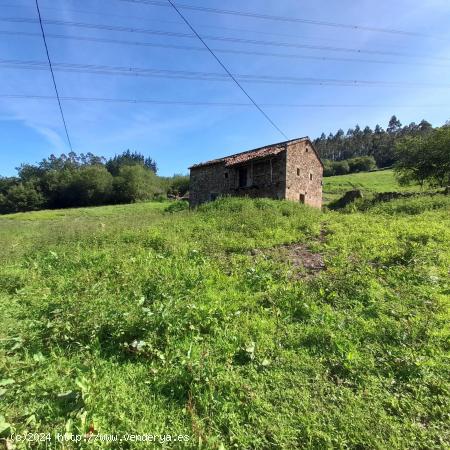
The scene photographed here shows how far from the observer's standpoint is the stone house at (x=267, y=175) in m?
20.8

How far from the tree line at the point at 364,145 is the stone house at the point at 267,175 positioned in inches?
2096

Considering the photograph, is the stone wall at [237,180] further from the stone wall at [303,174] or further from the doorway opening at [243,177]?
the stone wall at [303,174]

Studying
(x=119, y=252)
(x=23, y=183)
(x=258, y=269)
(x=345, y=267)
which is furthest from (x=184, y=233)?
(x=23, y=183)

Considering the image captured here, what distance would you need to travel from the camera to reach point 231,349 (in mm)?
4215

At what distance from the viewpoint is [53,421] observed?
9.88 feet

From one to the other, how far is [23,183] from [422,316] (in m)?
77.8

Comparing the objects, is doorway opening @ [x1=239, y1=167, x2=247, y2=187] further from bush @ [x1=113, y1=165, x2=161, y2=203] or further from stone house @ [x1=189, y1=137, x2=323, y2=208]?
bush @ [x1=113, y1=165, x2=161, y2=203]

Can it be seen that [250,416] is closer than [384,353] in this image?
Yes

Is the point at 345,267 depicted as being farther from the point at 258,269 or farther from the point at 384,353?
the point at 384,353

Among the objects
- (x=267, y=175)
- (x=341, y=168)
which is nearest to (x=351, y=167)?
(x=341, y=168)

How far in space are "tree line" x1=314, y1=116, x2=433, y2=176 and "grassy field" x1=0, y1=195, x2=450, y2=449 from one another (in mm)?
71997

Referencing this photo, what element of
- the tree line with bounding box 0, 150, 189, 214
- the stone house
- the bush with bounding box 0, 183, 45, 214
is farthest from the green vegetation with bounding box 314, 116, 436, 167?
the bush with bounding box 0, 183, 45, 214

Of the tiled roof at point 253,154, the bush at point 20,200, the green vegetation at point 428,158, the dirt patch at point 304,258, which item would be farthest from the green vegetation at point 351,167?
the dirt patch at point 304,258

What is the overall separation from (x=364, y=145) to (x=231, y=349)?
103 metres
